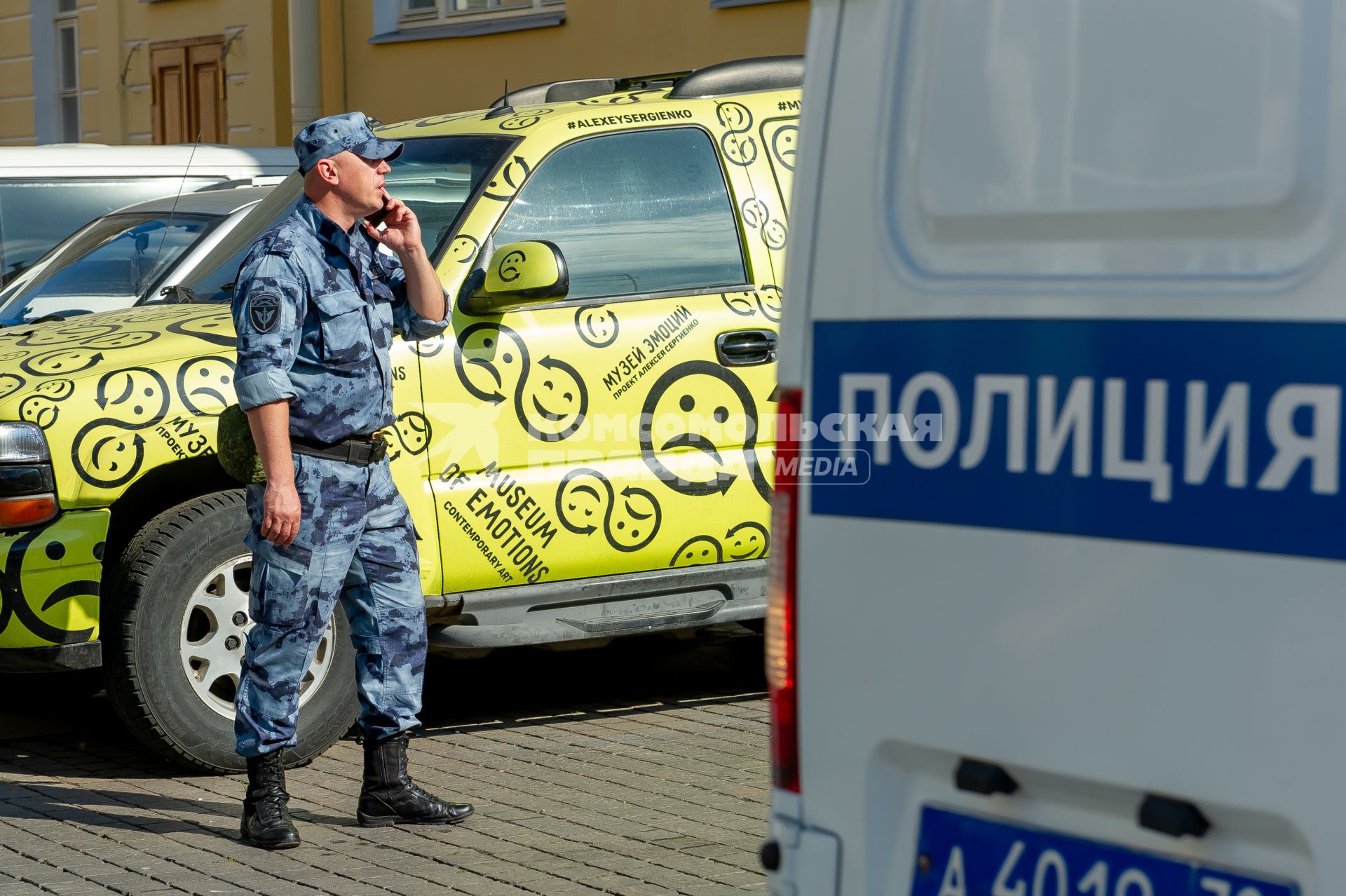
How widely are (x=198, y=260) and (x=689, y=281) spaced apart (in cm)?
220

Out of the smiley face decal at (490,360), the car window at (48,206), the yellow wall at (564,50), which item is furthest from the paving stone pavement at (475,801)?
the yellow wall at (564,50)

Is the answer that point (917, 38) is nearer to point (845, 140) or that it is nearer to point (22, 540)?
point (845, 140)

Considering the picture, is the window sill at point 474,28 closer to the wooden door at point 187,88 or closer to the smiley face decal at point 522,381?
the wooden door at point 187,88

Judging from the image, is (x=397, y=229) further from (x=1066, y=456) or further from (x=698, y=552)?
(x=1066, y=456)

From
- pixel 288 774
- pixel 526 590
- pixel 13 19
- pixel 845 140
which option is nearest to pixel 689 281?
pixel 526 590

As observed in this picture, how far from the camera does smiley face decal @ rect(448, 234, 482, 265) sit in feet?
18.4

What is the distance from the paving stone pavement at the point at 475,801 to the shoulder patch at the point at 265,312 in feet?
4.41

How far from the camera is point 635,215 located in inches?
234

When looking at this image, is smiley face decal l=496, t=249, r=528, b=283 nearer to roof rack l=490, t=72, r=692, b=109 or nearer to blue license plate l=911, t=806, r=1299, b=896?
roof rack l=490, t=72, r=692, b=109

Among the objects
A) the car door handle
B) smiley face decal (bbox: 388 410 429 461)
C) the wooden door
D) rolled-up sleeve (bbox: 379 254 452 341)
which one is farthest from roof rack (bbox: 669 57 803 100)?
the wooden door

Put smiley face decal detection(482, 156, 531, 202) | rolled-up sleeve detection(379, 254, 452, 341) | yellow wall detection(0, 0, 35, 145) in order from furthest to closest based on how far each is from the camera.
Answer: yellow wall detection(0, 0, 35, 145), smiley face decal detection(482, 156, 531, 202), rolled-up sleeve detection(379, 254, 452, 341)

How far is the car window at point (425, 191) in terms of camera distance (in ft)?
19.0

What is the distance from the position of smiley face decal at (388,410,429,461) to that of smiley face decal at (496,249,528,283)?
47cm

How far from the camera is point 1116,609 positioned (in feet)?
7.27
